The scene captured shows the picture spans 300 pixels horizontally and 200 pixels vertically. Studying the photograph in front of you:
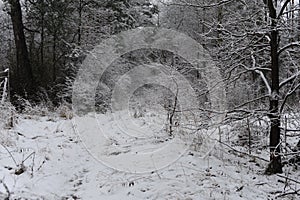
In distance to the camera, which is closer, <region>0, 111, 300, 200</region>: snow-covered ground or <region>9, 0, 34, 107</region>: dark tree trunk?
<region>0, 111, 300, 200</region>: snow-covered ground

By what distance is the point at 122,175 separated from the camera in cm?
479

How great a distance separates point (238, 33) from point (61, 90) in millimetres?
9123

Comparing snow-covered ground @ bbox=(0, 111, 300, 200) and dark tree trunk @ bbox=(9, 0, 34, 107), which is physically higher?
dark tree trunk @ bbox=(9, 0, 34, 107)

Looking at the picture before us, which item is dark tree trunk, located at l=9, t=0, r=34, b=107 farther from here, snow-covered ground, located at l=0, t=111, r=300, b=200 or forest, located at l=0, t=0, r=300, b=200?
snow-covered ground, located at l=0, t=111, r=300, b=200

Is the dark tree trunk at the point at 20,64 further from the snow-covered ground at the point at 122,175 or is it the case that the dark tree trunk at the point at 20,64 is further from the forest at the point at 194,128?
the snow-covered ground at the point at 122,175

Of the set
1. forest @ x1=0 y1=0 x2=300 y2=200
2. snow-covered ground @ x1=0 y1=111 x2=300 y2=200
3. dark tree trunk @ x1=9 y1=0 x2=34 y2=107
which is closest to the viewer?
snow-covered ground @ x1=0 y1=111 x2=300 y2=200

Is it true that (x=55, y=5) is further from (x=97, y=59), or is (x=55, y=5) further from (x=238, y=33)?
(x=238, y=33)

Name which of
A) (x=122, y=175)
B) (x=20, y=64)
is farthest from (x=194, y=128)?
(x=20, y=64)

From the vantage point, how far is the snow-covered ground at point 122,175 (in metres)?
4.04

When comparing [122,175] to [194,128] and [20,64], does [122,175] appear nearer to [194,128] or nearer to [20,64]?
[194,128]

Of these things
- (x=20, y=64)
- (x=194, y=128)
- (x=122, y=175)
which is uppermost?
(x=20, y=64)

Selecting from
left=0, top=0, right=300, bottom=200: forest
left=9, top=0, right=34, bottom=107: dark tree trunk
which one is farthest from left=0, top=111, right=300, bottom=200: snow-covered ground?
left=9, top=0, right=34, bottom=107: dark tree trunk

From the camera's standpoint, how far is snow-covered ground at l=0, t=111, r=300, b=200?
404 centimetres

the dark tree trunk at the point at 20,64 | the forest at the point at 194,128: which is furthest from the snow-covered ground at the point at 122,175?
the dark tree trunk at the point at 20,64
